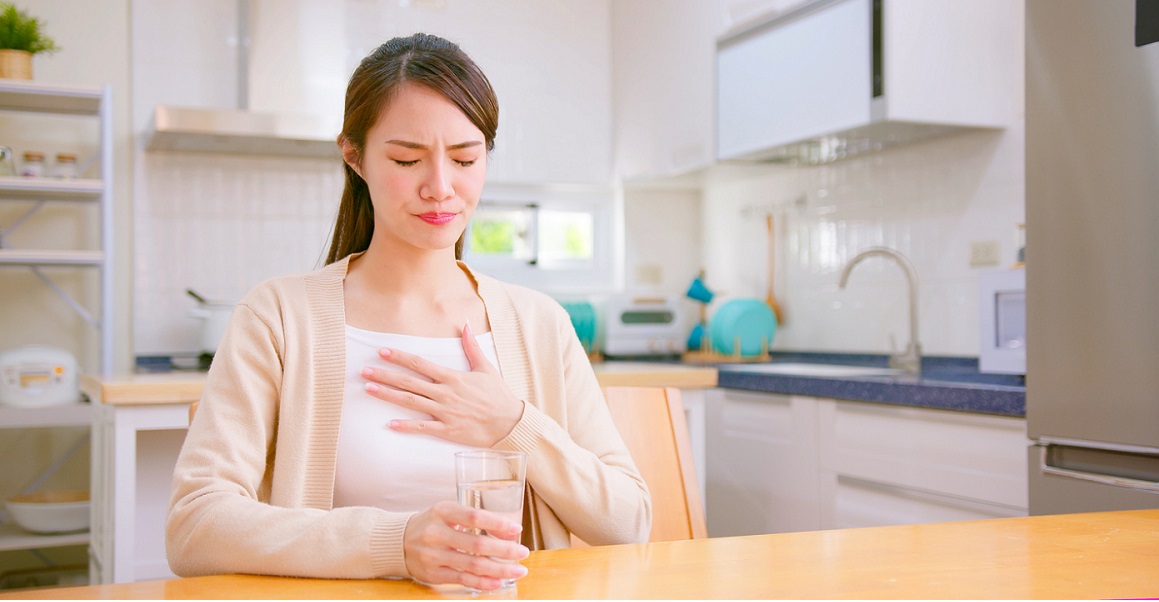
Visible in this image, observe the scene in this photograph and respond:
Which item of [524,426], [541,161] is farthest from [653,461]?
[541,161]

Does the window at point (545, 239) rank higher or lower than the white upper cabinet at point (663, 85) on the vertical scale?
lower

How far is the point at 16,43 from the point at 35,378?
1.10m

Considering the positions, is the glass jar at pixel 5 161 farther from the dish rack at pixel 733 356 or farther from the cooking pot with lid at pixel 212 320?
the dish rack at pixel 733 356

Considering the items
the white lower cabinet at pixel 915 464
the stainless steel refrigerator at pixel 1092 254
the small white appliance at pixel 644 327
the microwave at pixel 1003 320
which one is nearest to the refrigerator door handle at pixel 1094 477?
the stainless steel refrigerator at pixel 1092 254

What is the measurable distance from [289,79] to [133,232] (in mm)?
810

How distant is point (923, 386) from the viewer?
2.31 m

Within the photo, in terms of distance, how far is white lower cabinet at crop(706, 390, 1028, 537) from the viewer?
2158mm

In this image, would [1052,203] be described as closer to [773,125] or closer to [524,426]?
[524,426]

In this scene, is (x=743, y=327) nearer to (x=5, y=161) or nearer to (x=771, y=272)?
(x=771, y=272)

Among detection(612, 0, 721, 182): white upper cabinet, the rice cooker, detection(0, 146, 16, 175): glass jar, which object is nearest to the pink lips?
the rice cooker

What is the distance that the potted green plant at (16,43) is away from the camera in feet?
10.7

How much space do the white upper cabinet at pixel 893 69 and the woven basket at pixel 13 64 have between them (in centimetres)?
241

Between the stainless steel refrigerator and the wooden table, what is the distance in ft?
2.36

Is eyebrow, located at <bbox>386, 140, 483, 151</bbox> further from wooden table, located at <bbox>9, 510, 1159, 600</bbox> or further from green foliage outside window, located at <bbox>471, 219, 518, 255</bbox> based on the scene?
green foliage outside window, located at <bbox>471, 219, 518, 255</bbox>
